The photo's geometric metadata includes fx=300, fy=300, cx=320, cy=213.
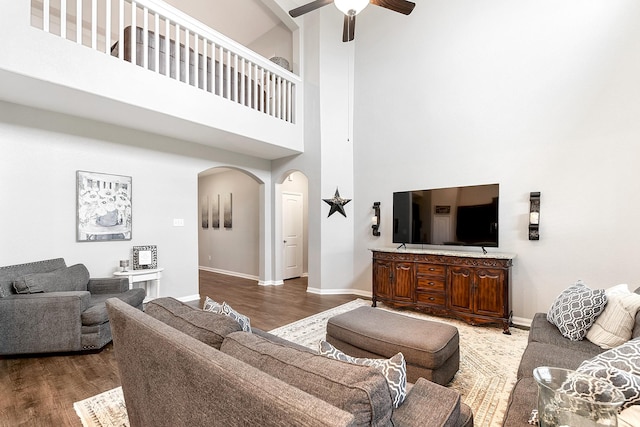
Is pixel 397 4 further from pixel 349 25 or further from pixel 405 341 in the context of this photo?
pixel 405 341

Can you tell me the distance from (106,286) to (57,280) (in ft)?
1.73

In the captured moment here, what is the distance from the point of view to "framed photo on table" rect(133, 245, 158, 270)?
414cm

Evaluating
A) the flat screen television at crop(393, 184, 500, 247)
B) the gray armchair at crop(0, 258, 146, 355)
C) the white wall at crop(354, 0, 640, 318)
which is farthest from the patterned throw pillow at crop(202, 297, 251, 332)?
the white wall at crop(354, 0, 640, 318)

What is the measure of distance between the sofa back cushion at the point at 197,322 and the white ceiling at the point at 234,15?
19.8 ft

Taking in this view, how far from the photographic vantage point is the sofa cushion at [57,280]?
9.23 ft

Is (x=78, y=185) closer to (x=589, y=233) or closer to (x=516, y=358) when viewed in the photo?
(x=516, y=358)

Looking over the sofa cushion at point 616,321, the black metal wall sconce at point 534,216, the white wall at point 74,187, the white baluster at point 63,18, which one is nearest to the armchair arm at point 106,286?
the white wall at point 74,187

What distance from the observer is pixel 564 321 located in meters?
2.19

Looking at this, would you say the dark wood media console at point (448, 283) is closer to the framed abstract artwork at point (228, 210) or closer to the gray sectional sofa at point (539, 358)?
the gray sectional sofa at point (539, 358)

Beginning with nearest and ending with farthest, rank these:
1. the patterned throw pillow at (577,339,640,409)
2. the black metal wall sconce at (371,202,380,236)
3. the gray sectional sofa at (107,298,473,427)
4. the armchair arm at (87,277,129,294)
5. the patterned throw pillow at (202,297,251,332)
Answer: the gray sectional sofa at (107,298,473,427), the patterned throw pillow at (577,339,640,409), the patterned throw pillow at (202,297,251,332), the armchair arm at (87,277,129,294), the black metal wall sconce at (371,202,380,236)

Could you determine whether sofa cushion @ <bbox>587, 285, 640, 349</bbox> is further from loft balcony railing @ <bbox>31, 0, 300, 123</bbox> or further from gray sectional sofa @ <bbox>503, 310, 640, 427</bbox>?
loft balcony railing @ <bbox>31, 0, 300, 123</bbox>

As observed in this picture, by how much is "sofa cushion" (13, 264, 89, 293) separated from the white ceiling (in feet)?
16.9

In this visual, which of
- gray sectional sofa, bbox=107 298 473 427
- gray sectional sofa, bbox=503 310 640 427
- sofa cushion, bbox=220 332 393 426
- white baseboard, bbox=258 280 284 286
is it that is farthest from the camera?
white baseboard, bbox=258 280 284 286

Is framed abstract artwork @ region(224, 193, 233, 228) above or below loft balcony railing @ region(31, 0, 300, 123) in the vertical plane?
below
